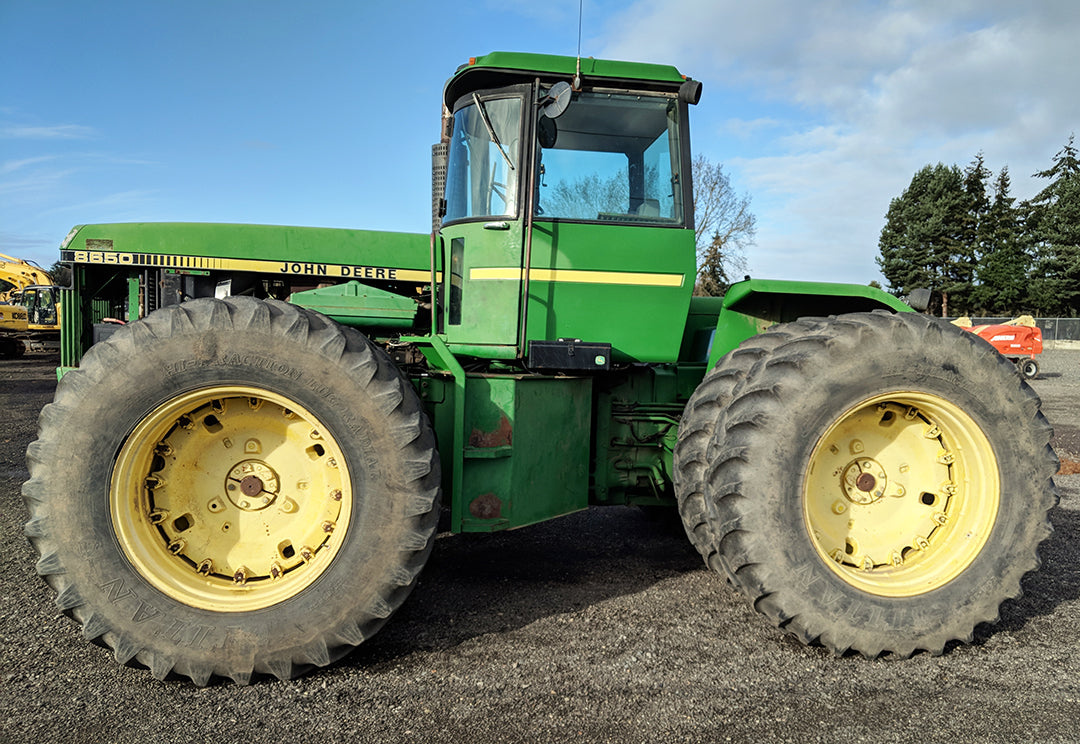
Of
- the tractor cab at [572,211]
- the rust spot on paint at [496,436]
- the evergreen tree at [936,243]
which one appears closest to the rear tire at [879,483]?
the tractor cab at [572,211]

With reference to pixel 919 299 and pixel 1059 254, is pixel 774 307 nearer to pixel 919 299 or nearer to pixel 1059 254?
pixel 919 299

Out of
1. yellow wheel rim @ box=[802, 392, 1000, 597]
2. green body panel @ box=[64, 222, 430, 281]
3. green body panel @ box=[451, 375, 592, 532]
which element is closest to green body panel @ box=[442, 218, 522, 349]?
green body panel @ box=[451, 375, 592, 532]

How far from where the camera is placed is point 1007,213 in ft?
149

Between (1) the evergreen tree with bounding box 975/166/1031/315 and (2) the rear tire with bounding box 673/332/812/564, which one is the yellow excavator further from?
(1) the evergreen tree with bounding box 975/166/1031/315

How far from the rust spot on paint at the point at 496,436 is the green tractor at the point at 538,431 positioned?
0.05ft

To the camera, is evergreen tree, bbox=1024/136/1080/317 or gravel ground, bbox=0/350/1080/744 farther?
evergreen tree, bbox=1024/136/1080/317

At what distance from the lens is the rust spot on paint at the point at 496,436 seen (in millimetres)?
3299

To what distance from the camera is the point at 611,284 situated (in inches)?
141

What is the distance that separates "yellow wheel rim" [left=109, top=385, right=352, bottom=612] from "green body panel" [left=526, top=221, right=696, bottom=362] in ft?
4.26

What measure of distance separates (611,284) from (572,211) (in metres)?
0.44

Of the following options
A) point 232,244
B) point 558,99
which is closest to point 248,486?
point 558,99

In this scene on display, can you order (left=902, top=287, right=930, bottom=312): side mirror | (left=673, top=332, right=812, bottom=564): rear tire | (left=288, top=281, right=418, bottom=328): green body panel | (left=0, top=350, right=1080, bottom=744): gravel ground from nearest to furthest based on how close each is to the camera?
Answer: (left=0, top=350, right=1080, bottom=744): gravel ground < (left=673, top=332, right=812, bottom=564): rear tire < (left=902, top=287, right=930, bottom=312): side mirror < (left=288, top=281, right=418, bottom=328): green body panel

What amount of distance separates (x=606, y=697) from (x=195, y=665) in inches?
64.1

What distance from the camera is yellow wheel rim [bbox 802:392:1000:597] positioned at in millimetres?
3145
